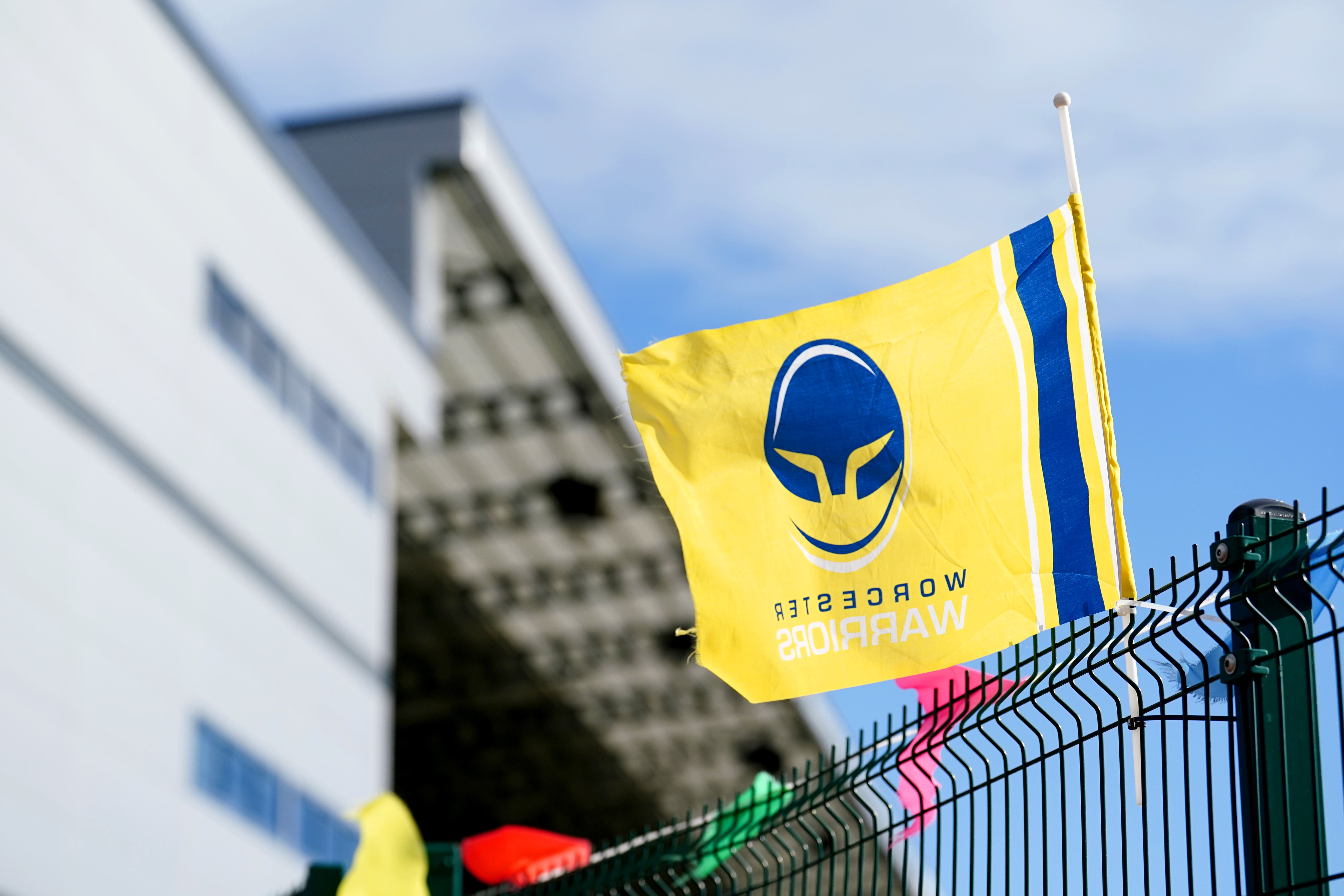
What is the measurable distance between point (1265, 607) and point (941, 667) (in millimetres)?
1064

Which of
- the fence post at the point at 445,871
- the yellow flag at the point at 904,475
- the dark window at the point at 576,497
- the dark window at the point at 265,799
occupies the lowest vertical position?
the fence post at the point at 445,871

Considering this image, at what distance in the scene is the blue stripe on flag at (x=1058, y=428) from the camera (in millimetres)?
4070

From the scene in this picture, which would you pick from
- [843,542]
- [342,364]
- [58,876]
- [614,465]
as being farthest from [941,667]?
[614,465]

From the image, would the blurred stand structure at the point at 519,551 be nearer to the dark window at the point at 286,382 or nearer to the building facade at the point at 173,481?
the building facade at the point at 173,481

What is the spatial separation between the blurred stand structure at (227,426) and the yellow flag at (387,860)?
13.2 ft

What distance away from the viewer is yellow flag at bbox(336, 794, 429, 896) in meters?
6.77

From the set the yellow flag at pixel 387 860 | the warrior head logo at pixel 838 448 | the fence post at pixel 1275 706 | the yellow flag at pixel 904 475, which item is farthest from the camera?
the yellow flag at pixel 387 860

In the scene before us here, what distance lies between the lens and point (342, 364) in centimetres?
2552

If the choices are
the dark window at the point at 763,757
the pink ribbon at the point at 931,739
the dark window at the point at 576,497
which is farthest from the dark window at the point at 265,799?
the dark window at the point at 763,757

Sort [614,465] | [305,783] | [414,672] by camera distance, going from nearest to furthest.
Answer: [305,783], [614,465], [414,672]

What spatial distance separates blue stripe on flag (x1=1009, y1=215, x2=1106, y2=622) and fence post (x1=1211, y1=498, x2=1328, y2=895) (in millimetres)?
644

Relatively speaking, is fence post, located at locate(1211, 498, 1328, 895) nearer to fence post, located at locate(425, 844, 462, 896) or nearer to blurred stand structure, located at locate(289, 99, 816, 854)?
fence post, located at locate(425, 844, 462, 896)

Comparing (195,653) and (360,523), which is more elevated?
(360,523)

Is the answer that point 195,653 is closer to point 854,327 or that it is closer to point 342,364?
point 342,364
